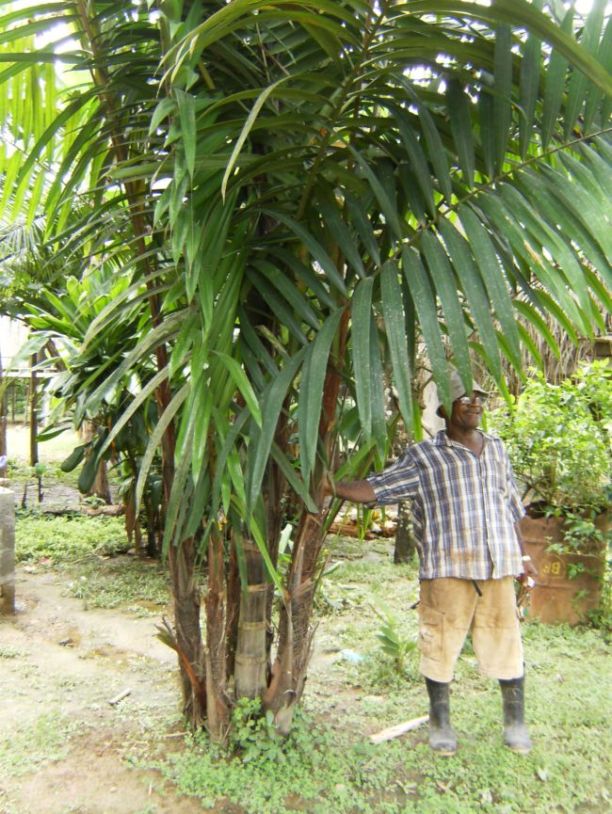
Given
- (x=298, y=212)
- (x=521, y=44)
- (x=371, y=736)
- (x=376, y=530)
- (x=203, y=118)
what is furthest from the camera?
(x=376, y=530)

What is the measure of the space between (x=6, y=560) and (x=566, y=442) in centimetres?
322

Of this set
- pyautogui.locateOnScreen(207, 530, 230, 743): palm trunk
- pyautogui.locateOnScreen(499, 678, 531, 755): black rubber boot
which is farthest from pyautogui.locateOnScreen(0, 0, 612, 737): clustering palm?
pyautogui.locateOnScreen(499, 678, 531, 755): black rubber boot

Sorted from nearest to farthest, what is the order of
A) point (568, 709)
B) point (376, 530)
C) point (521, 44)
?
point (521, 44) < point (568, 709) < point (376, 530)

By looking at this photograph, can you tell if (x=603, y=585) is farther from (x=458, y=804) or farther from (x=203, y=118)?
(x=203, y=118)

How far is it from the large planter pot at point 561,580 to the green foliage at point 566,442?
156 mm

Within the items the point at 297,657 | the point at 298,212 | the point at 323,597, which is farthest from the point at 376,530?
the point at 298,212

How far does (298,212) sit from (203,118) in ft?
1.19

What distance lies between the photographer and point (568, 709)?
319 centimetres

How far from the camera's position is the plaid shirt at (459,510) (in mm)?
2793

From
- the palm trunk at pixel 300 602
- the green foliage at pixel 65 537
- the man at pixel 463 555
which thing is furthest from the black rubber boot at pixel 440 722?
the green foliage at pixel 65 537

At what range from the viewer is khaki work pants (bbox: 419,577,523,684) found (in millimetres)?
2861

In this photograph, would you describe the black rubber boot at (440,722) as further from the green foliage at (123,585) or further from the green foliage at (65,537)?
the green foliage at (65,537)

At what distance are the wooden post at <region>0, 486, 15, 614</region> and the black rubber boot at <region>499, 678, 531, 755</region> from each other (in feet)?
9.33

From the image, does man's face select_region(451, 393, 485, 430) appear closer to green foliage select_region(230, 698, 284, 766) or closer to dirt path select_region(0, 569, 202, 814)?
green foliage select_region(230, 698, 284, 766)
